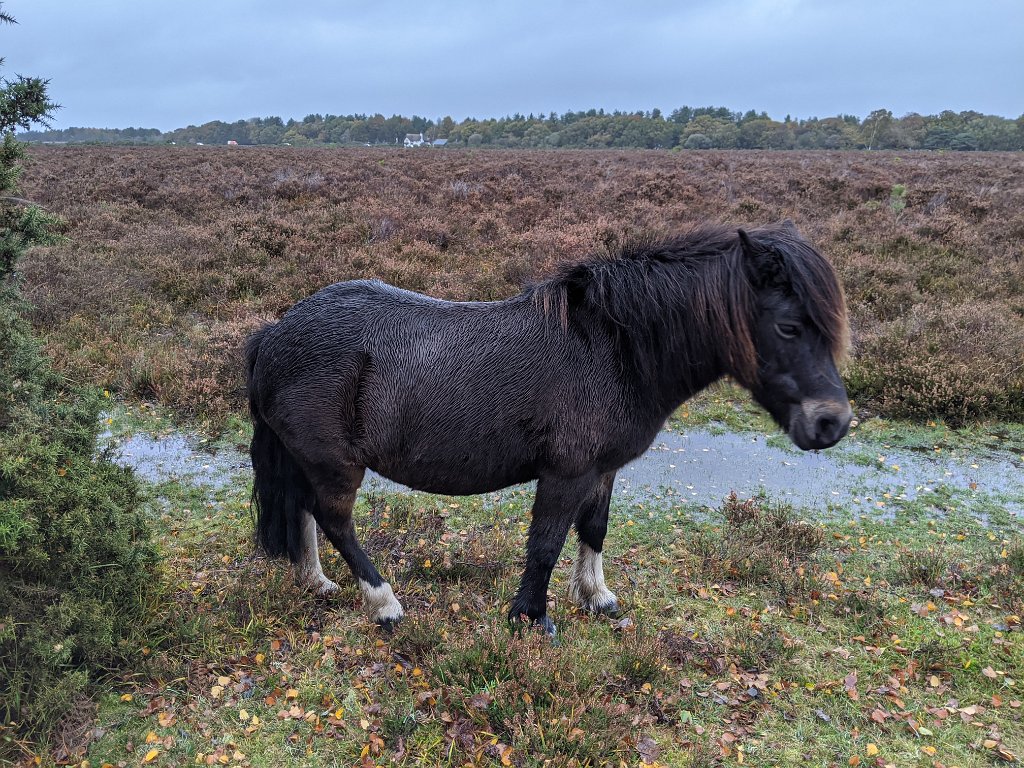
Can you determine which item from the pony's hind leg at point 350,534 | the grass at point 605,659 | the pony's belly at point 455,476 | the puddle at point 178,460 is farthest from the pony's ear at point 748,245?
the puddle at point 178,460

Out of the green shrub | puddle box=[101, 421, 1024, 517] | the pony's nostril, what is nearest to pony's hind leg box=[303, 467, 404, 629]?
the green shrub

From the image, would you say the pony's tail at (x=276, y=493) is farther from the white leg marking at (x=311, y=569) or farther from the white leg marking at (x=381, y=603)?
the white leg marking at (x=381, y=603)

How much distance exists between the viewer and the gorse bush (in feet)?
8.95

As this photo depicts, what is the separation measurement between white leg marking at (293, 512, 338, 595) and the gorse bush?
888mm

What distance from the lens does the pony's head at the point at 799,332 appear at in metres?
2.81

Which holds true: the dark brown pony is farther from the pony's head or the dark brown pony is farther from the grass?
Result: the grass

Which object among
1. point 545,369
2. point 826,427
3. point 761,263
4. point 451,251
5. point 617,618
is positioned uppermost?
point 761,263

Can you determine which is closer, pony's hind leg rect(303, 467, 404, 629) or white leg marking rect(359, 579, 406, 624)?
pony's hind leg rect(303, 467, 404, 629)

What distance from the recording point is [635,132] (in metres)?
63.0

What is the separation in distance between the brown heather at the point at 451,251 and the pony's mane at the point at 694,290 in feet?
1.49

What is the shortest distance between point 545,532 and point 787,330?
5.39 feet

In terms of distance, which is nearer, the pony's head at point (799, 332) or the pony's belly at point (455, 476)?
the pony's head at point (799, 332)

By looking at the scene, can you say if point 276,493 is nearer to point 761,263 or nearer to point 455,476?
point 455,476

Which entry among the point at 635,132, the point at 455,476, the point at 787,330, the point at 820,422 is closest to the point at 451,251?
the point at 455,476
